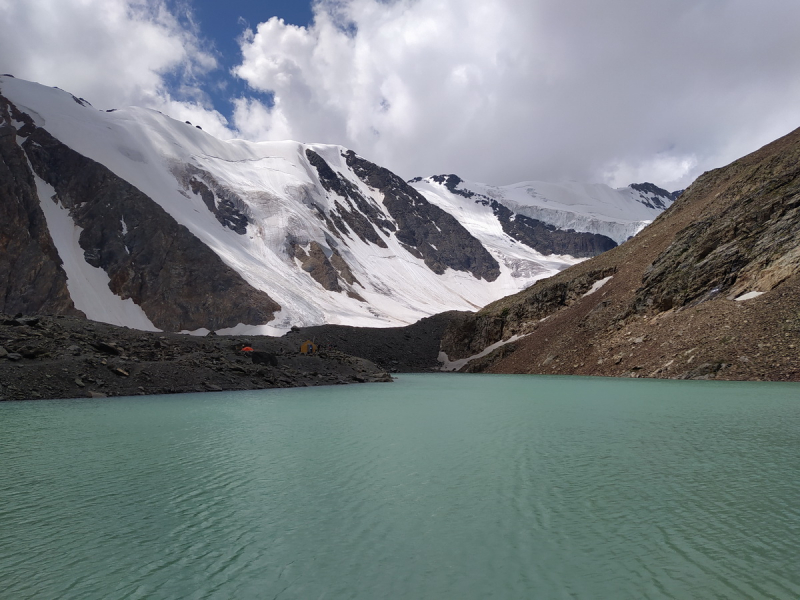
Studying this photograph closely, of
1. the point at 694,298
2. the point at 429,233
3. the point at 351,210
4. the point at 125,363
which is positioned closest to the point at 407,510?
the point at 125,363

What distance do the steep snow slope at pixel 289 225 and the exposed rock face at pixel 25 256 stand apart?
4.14m

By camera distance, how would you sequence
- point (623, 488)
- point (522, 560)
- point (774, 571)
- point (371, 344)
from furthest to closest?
1. point (371, 344)
2. point (623, 488)
3. point (522, 560)
4. point (774, 571)

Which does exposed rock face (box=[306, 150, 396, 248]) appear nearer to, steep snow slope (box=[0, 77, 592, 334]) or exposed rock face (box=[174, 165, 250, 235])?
steep snow slope (box=[0, 77, 592, 334])

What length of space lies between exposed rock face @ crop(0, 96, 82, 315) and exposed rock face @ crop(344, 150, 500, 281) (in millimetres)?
109083

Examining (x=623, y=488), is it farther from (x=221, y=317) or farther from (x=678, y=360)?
(x=221, y=317)

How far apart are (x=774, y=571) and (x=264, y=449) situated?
10315 mm

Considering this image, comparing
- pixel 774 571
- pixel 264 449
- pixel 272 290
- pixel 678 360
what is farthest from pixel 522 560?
pixel 272 290

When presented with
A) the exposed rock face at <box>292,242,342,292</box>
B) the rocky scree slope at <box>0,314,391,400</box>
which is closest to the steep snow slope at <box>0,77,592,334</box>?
the exposed rock face at <box>292,242,342,292</box>

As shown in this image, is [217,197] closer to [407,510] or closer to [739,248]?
[739,248]

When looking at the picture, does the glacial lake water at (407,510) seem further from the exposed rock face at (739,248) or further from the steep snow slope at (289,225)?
the steep snow slope at (289,225)

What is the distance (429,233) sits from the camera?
183 m

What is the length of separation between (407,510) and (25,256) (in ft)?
282

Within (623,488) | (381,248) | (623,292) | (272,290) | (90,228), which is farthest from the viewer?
(381,248)

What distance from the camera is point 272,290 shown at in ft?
319
